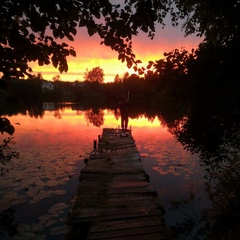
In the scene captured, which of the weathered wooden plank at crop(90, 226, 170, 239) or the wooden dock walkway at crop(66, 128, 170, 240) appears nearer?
the weathered wooden plank at crop(90, 226, 170, 239)

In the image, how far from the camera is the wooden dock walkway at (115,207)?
595 cm

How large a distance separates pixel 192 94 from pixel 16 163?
13145 mm

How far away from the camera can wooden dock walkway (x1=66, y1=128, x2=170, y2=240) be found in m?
5.95

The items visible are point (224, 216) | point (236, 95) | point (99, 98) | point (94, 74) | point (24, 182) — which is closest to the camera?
point (236, 95)

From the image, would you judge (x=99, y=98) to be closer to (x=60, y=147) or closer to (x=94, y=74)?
(x=94, y=74)

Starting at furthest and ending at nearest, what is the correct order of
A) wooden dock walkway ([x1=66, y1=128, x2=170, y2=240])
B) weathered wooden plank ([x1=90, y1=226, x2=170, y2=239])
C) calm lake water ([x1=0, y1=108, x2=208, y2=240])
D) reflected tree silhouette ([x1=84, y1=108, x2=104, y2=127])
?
reflected tree silhouette ([x1=84, y1=108, x2=104, y2=127]), calm lake water ([x1=0, y1=108, x2=208, y2=240]), wooden dock walkway ([x1=66, y1=128, x2=170, y2=240]), weathered wooden plank ([x1=90, y1=226, x2=170, y2=239])

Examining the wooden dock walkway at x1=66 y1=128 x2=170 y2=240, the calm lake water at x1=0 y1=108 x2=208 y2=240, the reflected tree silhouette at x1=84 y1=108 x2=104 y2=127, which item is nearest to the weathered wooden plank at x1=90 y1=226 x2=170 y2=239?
the wooden dock walkway at x1=66 y1=128 x2=170 y2=240

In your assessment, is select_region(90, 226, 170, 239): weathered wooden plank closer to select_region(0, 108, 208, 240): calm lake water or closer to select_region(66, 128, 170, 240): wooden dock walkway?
select_region(66, 128, 170, 240): wooden dock walkway

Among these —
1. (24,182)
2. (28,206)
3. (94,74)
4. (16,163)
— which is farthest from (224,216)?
(94,74)

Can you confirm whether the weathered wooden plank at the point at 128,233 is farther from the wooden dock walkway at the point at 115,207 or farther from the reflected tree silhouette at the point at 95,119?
the reflected tree silhouette at the point at 95,119

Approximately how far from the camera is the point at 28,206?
34.0ft

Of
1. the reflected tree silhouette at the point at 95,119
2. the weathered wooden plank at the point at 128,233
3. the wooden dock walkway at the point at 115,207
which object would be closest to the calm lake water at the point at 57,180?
the wooden dock walkway at the point at 115,207

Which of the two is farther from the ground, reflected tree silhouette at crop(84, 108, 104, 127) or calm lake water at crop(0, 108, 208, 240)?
calm lake water at crop(0, 108, 208, 240)

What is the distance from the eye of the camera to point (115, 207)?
721 centimetres
